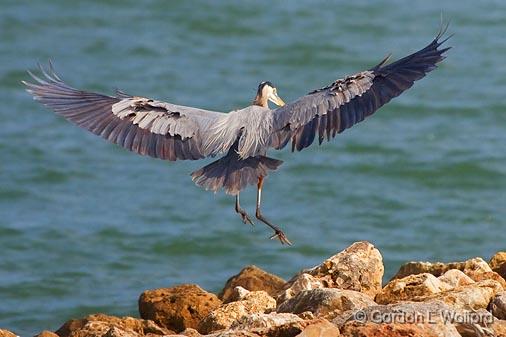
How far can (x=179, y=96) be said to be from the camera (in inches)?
731

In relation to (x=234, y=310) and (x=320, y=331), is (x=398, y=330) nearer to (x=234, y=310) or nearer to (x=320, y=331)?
(x=320, y=331)

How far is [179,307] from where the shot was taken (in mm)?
9203

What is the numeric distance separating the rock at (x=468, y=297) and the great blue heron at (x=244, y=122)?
1.78 metres

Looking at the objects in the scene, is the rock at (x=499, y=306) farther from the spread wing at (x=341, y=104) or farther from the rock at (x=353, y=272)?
the spread wing at (x=341, y=104)

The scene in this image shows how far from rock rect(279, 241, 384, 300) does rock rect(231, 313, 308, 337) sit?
135cm

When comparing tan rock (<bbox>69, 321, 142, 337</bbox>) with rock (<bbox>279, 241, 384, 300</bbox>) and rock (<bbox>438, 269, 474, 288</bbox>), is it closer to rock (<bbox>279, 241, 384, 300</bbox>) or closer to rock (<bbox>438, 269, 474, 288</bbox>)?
rock (<bbox>279, 241, 384, 300</bbox>)

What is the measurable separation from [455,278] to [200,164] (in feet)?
23.6

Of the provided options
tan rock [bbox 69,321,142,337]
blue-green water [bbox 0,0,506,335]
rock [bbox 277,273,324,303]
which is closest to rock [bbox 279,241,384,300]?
rock [bbox 277,273,324,303]

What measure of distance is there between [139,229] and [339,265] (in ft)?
20.1

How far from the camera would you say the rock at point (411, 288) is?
8.24 meters

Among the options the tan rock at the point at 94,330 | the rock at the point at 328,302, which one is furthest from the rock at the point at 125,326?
the rock at the point at 328,302

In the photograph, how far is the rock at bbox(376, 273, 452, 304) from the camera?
8242 millimetres

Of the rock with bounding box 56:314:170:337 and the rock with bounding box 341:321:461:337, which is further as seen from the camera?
Answer: the rock with bounding box 56:314:170:337

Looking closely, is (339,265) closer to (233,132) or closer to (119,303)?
(233,132)
